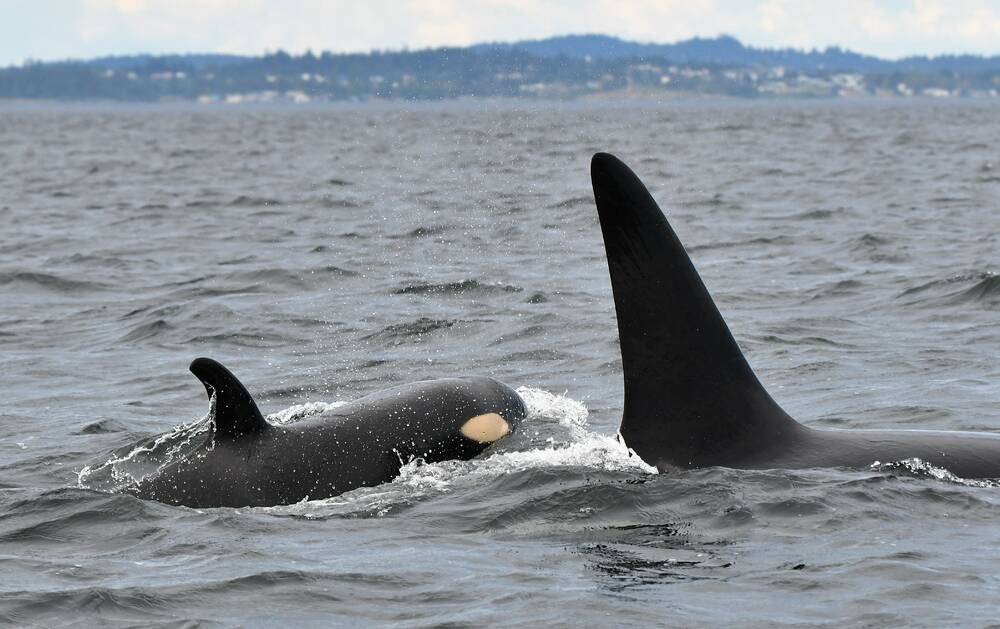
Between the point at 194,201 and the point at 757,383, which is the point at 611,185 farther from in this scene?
the point at 194,201

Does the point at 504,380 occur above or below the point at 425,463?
below

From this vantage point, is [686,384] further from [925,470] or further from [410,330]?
[410,330]

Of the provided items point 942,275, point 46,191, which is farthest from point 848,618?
point 46,191

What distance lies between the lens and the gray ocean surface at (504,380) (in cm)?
695

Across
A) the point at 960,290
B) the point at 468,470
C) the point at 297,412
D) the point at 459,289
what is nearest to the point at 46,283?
the point at 459,289

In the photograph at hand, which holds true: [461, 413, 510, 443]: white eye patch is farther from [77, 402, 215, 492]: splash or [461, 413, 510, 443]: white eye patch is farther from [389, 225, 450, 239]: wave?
[389, 225, 450, 239]: wave

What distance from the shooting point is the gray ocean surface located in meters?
6.95

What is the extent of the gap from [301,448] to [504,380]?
4025 mm

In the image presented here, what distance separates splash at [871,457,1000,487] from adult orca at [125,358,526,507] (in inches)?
115

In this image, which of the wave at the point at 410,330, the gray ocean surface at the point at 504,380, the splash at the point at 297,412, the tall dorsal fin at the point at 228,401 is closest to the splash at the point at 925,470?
the gray ocean surface at the point at 504,380

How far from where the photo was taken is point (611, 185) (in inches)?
289

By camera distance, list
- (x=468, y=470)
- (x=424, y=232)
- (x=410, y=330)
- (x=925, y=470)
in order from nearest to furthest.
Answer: (x=925, y=470), (x=468, y=470), (x=410, y=330), (x=424, y=232)

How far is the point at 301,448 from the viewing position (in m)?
9.02

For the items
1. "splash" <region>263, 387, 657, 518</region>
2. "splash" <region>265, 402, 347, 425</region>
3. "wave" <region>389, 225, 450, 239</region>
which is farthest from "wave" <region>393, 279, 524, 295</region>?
"splash" <region>263, 387, 657, 518</region>
